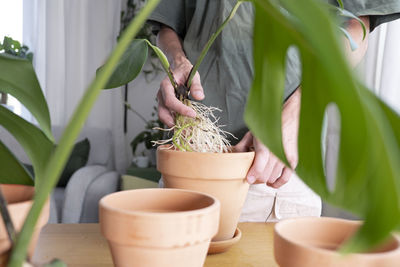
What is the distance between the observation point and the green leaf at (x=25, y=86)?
0.28 meters

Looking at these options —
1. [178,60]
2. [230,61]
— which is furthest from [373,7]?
[178,60]

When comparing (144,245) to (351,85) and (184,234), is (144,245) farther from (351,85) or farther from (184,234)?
(351,85)

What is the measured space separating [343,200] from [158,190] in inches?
10.2

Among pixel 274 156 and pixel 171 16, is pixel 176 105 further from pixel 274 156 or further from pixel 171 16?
pixel 171 16

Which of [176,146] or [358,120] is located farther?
[176,146]

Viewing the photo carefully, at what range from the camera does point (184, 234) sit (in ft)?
1.01

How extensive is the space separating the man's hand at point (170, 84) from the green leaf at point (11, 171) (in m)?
0.30

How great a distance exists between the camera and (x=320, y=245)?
1.12 feet

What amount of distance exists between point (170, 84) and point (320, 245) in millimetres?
396

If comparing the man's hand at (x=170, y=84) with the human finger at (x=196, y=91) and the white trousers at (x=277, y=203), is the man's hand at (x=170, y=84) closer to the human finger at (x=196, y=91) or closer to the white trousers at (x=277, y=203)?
the human finger at (x=196, y=91)

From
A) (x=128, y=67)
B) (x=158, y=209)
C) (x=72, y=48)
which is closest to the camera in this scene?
(x=158, y=209)

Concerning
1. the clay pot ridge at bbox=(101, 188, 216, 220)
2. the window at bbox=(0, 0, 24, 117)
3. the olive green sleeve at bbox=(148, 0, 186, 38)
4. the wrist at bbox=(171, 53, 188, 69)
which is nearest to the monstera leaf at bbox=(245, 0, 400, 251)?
the clay pot ridge at bbox=(101, 188, 216, 220)

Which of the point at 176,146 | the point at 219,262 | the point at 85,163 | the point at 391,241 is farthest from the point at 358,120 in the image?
Answer: the point at 85,163

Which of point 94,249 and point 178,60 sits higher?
point 178,60
